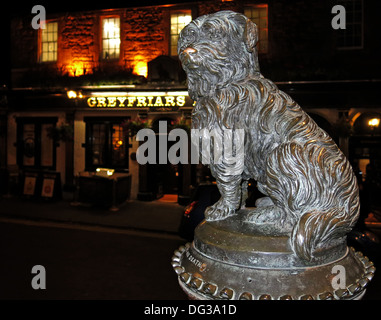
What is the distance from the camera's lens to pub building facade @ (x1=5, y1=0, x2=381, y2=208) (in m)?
11.3

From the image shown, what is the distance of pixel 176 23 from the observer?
42.2 feet

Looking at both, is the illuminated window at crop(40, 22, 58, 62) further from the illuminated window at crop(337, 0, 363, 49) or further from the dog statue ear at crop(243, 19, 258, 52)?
the dog statue ear at crop(243, 19, 258, 52)

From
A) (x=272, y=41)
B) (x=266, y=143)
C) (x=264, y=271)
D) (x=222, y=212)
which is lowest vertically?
(x=264, y=271)

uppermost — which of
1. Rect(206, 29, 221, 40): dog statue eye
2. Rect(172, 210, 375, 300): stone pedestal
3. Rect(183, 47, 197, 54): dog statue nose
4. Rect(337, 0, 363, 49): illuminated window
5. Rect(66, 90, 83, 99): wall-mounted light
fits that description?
Rect(337, 0, 363, 49): illuminated window

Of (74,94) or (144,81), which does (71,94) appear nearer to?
(74,94)

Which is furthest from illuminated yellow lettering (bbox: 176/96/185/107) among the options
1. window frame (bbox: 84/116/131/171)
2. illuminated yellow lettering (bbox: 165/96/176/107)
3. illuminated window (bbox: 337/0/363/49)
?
illuminated window (bbox: 337/0/363/49)

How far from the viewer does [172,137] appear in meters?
12.4

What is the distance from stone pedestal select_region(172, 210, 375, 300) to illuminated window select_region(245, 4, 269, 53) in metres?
11.3

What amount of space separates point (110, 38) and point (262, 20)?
612 cm

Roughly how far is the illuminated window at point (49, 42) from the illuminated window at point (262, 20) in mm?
8227

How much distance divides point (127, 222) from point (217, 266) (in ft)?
26.8

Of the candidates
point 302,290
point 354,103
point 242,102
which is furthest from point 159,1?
point 302,290

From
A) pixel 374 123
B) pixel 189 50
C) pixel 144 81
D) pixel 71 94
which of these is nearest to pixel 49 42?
pixel 71 94

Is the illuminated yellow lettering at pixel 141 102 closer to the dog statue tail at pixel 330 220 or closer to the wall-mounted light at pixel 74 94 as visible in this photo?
the wall-mounted light at pixel 74 94
